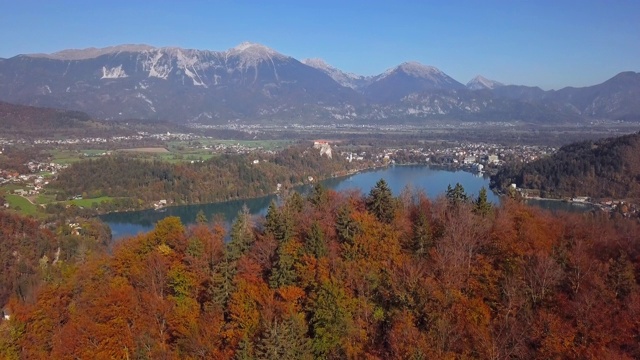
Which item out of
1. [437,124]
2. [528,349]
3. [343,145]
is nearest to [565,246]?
[528,349]

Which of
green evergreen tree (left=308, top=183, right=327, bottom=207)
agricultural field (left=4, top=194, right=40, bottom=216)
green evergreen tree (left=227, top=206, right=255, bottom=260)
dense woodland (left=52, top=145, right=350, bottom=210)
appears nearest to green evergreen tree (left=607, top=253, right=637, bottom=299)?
green evergreen tree (left=308, top=183, right=327, bottom=207)

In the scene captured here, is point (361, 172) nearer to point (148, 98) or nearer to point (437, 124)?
point (437, 124)

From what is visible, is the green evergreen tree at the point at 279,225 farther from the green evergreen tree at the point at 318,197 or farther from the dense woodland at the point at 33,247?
the dense woodland at the point at 33,247

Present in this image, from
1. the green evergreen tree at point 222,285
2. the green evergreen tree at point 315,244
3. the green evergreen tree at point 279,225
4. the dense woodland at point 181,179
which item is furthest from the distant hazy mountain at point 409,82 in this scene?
the green evergreen tree at point 222,285

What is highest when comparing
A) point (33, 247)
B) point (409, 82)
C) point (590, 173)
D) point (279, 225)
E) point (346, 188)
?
point (409, 82)

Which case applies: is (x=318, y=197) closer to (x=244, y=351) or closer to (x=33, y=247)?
(x=244, y=351)

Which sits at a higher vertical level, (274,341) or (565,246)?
(565,246)

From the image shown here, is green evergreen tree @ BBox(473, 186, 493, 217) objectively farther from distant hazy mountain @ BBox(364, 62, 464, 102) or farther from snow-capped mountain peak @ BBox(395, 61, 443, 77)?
snow-capped mountain peak @ BBox(395, 61, 443, 77)

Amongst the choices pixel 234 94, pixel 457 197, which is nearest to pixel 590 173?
pixel 457 197
